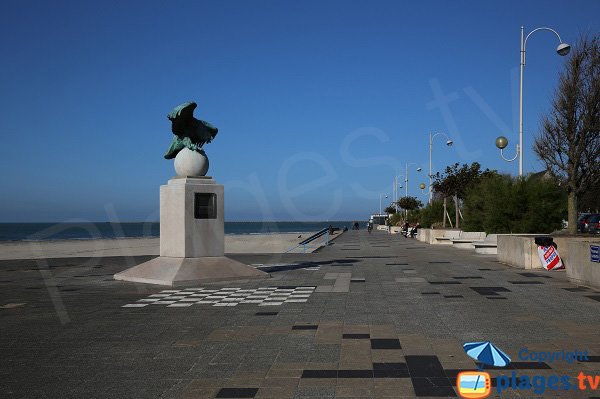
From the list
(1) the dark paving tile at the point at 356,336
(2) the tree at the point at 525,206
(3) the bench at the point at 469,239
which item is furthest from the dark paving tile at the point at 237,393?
(3) the bench at the point at 469,239

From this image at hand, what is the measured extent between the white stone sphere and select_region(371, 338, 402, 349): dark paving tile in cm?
949

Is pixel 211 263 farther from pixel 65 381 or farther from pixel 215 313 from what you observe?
pixel 65 381

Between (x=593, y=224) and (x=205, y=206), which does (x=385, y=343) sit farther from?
(x=593, y=224)

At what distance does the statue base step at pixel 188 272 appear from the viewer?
14977mm

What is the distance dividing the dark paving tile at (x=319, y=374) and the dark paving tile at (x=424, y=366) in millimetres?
833

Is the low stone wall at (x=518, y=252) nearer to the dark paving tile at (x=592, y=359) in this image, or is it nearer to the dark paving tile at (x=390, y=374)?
the dark paving tile at (x=592, y=359)

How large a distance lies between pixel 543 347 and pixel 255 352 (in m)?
3.65

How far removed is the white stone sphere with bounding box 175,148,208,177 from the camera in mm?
15914

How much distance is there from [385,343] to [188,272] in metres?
8.63

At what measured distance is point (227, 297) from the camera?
40.9 feet

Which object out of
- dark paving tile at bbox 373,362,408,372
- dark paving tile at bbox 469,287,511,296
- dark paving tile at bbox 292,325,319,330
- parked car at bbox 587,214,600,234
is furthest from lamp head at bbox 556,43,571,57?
parked car at bbox 587,214,600,234

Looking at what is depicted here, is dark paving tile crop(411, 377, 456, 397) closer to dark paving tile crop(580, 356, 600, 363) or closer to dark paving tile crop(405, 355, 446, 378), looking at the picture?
dark paving tile crop(405, 355, 446, 378)

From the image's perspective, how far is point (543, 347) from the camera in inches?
283

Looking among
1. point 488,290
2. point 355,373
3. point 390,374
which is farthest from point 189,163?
point 390,374
